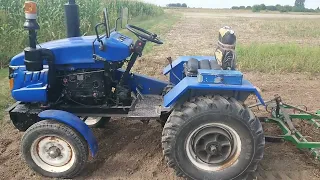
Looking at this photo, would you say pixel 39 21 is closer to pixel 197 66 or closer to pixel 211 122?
pixel 197 66

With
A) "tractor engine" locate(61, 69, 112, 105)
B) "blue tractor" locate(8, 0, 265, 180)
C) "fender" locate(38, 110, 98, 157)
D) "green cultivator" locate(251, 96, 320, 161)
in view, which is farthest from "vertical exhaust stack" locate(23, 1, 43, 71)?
"green cultivator" locate(251, 96, 320, 161)

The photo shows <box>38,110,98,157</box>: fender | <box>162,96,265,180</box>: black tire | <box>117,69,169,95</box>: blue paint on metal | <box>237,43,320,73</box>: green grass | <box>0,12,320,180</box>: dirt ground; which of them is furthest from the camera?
<box>237,43,320,73</box>: green grass

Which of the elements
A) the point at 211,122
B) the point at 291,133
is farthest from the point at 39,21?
the point at 291,133

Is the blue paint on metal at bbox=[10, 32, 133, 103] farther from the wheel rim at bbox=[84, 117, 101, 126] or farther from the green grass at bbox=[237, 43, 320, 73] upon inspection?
the green grass at bbox=[237, 43, 320, 73]

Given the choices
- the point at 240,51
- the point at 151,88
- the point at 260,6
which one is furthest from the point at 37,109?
the point at 260,6

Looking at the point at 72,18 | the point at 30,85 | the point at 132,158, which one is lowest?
the point at 132,158

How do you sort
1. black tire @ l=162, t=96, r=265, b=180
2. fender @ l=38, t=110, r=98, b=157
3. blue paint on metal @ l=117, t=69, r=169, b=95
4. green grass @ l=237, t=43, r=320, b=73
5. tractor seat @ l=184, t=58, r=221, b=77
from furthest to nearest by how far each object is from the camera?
1. green grass @ l=237, t=43, r=320, b=73
2. blue paint on metal @ l=117, t=69, r=169, b=95
3. tractor seat @ l=184, t=58, r=221, b=77
4. fender @ l=38, t=110, r=98, b=157
5. black tire @ l=162, t=96, r=265, b=180

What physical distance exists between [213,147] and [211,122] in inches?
10.4

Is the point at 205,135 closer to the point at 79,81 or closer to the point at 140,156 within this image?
the point at 140,156

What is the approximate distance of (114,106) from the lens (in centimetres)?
382

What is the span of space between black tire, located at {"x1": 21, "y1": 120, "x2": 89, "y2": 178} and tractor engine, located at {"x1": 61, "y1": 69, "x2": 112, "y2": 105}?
0.49 metres

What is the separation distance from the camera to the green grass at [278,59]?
298 inches

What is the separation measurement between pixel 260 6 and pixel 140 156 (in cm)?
6157

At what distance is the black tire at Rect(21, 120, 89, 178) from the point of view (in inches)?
131
